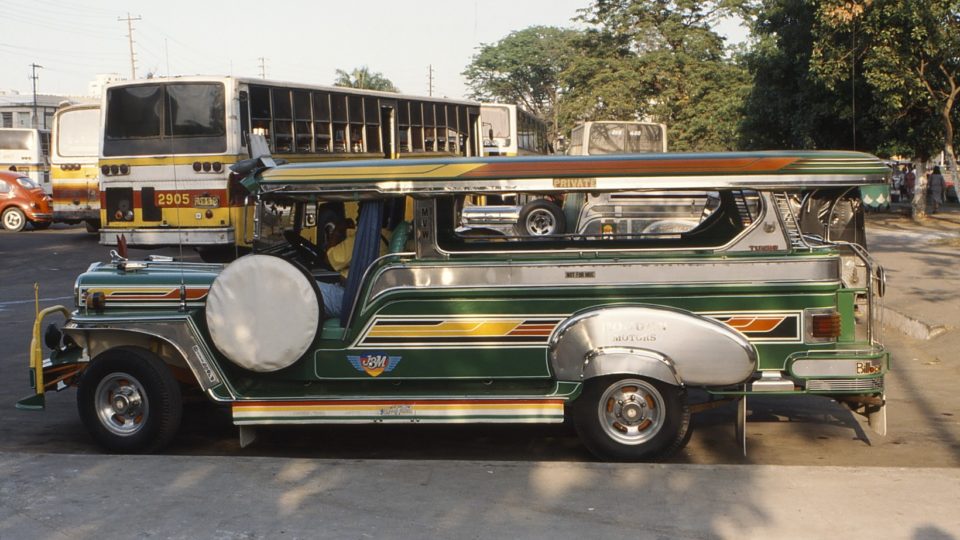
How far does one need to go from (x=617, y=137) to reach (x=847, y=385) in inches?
845

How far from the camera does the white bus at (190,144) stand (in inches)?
663

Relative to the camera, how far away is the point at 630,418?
6.77 metres

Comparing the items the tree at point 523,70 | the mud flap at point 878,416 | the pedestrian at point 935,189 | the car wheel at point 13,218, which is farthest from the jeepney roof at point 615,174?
the tree at point 523,70

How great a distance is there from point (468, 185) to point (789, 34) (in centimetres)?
2784

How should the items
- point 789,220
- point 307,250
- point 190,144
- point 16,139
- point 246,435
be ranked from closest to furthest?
point 789,220
point 246,435
point 307,250
point 190,144
point 16,139

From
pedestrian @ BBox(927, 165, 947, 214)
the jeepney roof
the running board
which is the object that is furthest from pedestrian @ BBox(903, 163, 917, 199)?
the running board

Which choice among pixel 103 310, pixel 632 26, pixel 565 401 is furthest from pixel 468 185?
pixel 632 26

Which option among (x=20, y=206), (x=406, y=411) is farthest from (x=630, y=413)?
(x=20, y=206)

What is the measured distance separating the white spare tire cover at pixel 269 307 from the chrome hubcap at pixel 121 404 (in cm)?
89

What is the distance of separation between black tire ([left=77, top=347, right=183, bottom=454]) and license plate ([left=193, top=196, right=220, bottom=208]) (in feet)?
33.4

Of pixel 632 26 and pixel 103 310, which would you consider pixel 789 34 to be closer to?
pixel 632 26

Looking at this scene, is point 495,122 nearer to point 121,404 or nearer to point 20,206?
point 20,206

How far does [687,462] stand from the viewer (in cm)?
711

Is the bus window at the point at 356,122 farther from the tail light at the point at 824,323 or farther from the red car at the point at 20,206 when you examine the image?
the red car at the point at 20,206
